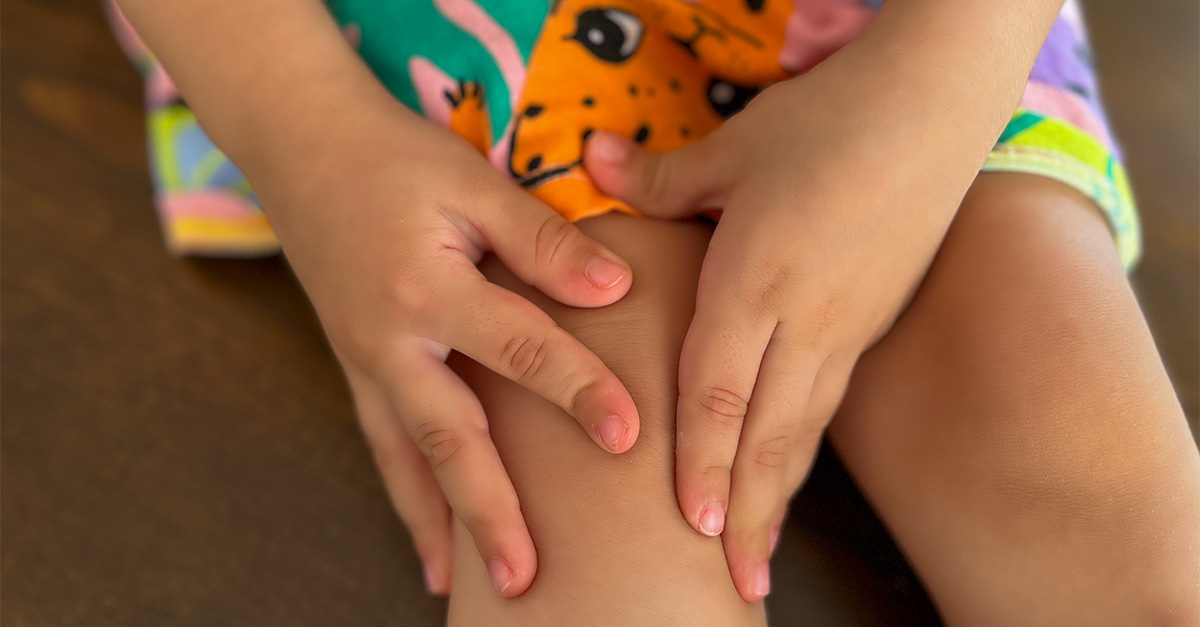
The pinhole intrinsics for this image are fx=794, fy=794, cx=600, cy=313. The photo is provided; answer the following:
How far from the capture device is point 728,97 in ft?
2.07

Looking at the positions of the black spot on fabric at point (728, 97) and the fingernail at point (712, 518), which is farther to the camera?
the black spot on fabric at point (728, 97)

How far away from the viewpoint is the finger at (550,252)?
506 millimetres

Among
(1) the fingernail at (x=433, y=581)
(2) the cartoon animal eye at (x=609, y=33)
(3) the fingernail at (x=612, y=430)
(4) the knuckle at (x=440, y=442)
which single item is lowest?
(1) the fingernail at (x=433, y=581)

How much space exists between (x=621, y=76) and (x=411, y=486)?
36cm

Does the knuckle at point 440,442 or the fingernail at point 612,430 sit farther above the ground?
the fingernail at point 612,430

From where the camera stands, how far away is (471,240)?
55 cm

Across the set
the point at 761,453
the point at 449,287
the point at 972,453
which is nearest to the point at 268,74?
the point at 449,287

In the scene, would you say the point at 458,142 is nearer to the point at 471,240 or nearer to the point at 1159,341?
the point at 471,240

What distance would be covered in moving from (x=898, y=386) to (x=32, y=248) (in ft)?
2.58

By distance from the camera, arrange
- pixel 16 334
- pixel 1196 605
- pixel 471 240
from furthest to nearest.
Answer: pixel 16 334 < pixel 471 240 < pixel 1196 605

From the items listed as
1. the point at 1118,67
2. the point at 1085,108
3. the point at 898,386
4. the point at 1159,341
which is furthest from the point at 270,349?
the point at 1118,67

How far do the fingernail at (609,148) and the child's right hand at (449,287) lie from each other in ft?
0.22

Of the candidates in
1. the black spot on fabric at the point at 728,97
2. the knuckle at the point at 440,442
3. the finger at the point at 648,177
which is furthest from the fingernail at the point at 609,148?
the knuckle at the point at 440,442

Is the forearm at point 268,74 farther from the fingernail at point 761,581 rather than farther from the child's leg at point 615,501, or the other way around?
the fingernail at point 761,581
